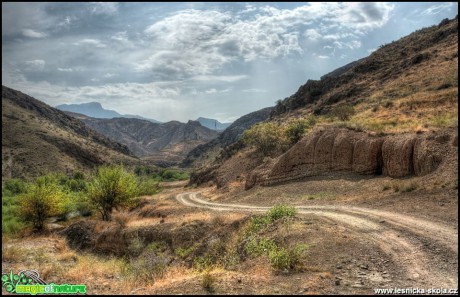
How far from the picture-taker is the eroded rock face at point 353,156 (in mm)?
23688

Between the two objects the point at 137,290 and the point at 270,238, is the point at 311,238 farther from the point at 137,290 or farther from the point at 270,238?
the point at 137,290

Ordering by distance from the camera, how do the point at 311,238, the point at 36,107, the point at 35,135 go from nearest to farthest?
the point at 311,238
the point at 35,135
the point at 36,107

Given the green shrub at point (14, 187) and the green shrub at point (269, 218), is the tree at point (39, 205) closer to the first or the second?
the green shrub at point (269, 218)

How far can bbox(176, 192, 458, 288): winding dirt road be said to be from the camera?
956cm

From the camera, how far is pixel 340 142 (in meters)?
32.6

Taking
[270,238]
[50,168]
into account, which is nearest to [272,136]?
[270,238]

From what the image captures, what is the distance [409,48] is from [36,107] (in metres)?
162

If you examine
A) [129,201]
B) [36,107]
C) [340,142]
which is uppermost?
[36,107]

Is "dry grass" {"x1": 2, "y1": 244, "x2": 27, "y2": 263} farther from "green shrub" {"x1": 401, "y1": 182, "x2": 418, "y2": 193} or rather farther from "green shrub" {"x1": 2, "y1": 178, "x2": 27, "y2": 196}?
"green shrub" {"x1": 2, "y1": 178, "x2": 27, "y2": 196}

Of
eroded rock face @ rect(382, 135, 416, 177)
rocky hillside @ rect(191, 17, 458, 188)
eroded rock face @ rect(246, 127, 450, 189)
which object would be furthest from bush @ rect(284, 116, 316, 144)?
eroded rock face @ rect(382, 135, 416, 177)

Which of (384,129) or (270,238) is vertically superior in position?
(384,129)

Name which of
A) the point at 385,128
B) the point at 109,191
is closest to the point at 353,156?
the point at 385,128

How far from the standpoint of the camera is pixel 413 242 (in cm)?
1255

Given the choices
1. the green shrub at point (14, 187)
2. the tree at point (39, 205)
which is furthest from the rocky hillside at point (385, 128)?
the green shrub at point (14, 187)
